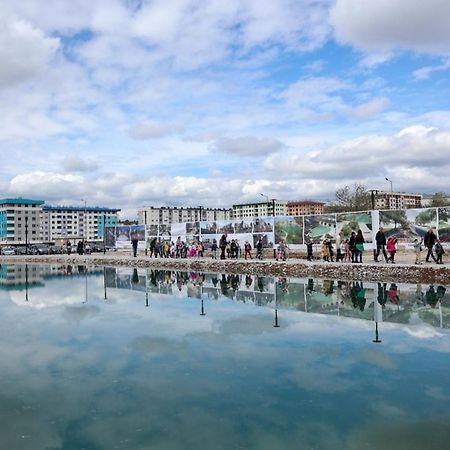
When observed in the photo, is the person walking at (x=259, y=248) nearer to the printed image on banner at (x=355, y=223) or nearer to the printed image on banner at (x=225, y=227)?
the printed image on banner at (x=225, y=227)

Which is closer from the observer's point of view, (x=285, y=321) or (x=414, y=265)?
(x=285, y=321)

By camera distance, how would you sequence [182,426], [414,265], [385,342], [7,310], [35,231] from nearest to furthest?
[182,426]
[385,342]
[7,310]
[414,265]
[35,231]

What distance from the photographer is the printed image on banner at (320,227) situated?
33.1 meters

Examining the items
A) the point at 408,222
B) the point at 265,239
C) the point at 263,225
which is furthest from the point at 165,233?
the point at 408,222

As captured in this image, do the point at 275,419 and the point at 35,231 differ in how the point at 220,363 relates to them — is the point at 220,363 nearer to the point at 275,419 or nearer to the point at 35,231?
the point at 275,419

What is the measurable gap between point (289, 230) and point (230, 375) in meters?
27.2

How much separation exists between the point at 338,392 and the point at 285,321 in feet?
22.5

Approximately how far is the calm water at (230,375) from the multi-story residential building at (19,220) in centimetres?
17994

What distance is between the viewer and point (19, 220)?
187 m

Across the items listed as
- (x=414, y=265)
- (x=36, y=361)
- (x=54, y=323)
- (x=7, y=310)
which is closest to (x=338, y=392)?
(x=36, y=361)

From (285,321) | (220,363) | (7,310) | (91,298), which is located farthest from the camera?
(91,298)

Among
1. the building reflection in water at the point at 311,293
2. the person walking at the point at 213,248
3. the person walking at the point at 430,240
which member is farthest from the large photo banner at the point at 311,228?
the building reflection in water at the point at 311,293

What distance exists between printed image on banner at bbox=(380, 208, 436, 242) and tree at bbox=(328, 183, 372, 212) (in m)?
45.7

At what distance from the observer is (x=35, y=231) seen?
189 meters
